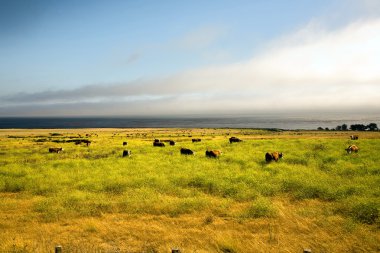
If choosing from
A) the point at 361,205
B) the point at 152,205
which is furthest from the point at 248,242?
the point at 361,205

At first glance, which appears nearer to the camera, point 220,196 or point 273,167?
point 220,196

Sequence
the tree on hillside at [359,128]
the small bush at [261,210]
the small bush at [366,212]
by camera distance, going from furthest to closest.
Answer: the tree on hillside at [359,128]
the small bush at [261,210]
the small bush at [366,212]

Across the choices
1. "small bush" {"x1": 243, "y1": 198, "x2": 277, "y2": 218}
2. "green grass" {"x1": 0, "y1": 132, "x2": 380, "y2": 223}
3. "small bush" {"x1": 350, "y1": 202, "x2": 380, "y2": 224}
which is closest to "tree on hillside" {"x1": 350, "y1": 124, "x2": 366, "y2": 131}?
"green grass" {"x1": 0, "y1": 132, "x2": 380, "y2": 223}

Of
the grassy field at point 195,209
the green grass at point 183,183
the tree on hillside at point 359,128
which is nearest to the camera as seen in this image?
the grassy field at point 195,209

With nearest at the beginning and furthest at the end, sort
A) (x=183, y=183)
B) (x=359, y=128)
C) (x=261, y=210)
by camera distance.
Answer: (x=261, y=210) → (x=183, y=183) → (x=359, y=128)

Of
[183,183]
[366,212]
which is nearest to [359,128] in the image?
[366,212]

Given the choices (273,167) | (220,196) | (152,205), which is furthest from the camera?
(273,167)

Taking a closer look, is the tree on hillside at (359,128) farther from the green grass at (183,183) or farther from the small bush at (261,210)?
the small bush at (261,210)

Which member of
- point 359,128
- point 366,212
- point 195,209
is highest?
point 359,128

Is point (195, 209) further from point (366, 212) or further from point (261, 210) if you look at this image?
point (366, 212)

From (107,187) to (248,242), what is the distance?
882 centimetres

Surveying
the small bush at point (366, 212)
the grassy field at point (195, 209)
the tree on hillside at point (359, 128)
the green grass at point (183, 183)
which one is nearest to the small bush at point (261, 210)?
the grassy field at point (195, 209)

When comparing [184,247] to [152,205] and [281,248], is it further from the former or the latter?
[152,205]

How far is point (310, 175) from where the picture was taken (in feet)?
52.2
